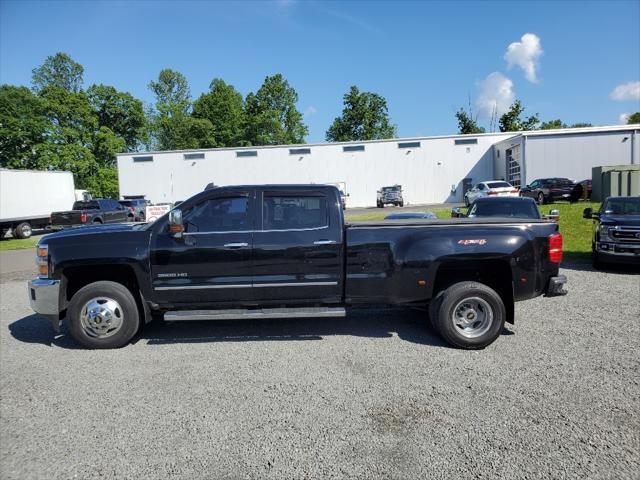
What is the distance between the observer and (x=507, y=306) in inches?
198

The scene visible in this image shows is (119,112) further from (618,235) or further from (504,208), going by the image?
(618,235)

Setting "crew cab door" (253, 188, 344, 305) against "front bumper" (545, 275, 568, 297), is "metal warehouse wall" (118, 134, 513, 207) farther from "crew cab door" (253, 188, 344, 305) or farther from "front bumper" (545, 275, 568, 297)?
"front bumper" (545, 275, 568, 297)

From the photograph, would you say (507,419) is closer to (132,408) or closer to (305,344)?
(305,344)

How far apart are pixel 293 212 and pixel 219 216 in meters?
0.90

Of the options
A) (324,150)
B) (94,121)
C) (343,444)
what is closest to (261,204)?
(343,444)

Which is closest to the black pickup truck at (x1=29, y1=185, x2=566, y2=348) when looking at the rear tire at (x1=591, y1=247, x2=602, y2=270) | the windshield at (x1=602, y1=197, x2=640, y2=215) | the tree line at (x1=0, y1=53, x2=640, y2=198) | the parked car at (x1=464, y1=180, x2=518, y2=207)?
the rear tire at (x1=591, y1=247, x2=602, y2=270)

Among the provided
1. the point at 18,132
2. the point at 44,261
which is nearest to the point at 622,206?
the point at 44,261

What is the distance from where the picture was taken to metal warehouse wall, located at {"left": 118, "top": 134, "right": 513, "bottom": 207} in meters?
37.7

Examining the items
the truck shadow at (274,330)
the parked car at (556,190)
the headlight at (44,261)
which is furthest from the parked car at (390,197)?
the headlight at (44,261)

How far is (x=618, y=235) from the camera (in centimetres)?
895

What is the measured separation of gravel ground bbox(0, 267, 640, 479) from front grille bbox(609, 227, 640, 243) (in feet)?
13.2

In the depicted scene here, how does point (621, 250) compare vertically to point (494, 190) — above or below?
below

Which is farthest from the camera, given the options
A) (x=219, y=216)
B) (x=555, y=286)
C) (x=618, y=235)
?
(x=618, y=235)

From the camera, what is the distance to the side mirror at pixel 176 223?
475cm
